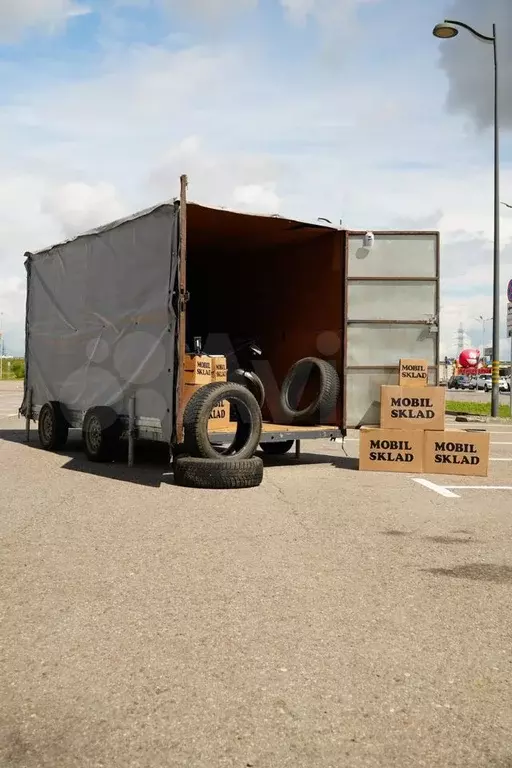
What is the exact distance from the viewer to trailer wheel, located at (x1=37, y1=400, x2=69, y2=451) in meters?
13.4

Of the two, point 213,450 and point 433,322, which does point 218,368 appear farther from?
point 433,322

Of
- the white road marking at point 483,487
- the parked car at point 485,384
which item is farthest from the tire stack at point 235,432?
the parked car at point 485,384

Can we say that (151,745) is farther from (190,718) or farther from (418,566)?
(418,566)

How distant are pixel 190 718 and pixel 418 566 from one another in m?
2.98

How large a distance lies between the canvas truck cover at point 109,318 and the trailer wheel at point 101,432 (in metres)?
0.16

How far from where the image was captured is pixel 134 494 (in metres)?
9.14

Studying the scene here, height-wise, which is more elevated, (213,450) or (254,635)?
(213,450)

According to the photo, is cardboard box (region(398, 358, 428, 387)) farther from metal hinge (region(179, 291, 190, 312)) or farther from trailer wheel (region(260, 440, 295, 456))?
metal hinge (region(179, 291, 190, 312))

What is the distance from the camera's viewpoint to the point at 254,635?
171 inches

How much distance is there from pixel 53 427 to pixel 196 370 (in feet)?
11.9

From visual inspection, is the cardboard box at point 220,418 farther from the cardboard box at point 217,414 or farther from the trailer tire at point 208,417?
the trailer tire at point 208,417

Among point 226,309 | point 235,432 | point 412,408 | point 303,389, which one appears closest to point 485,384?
point 226,309

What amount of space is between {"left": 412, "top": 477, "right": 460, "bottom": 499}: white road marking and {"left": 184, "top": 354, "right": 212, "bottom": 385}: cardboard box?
10.1 feet

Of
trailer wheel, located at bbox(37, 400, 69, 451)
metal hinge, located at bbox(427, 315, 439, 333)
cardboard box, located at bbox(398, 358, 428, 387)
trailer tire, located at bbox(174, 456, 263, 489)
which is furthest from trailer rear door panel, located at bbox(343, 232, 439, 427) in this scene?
trailer wheel, located at bbox(37, 400, 69, 451)
